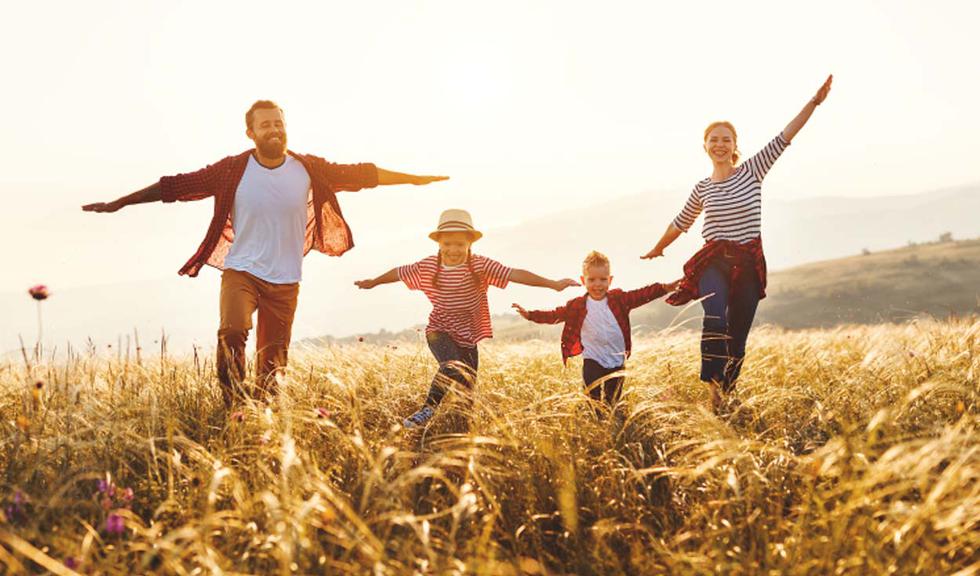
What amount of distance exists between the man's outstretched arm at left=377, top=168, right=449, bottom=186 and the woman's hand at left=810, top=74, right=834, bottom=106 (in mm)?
3028

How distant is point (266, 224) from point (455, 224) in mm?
1470

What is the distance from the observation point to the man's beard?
6199 mm

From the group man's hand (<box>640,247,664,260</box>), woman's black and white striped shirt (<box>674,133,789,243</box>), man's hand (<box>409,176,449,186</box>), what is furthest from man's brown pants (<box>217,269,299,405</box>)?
woman's black and white striped shirt (<box>674,133,789,243</box>)

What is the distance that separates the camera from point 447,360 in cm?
607

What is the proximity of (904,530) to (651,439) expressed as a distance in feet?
5.83

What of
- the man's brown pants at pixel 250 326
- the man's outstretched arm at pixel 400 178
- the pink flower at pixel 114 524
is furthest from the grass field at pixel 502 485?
the man's outstretched arm at pixel 400 178

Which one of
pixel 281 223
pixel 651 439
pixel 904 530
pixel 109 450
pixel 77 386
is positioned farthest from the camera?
pixel 281 223

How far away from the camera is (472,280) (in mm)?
6129

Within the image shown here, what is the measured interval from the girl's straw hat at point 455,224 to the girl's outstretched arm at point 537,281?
0.44 metres

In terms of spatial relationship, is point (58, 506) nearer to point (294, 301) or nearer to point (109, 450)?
point (109, 450)

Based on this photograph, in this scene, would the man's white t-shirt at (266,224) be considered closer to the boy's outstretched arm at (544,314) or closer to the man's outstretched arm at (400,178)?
the man's outstretched arm at (400,178)

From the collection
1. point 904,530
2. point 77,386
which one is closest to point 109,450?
point 77,386

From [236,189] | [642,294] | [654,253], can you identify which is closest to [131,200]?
[236,189]

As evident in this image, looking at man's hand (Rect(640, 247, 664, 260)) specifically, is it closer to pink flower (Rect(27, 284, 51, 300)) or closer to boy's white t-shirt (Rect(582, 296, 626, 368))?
boy's white t-shirt (Rect(582, 296, 626, 368))
